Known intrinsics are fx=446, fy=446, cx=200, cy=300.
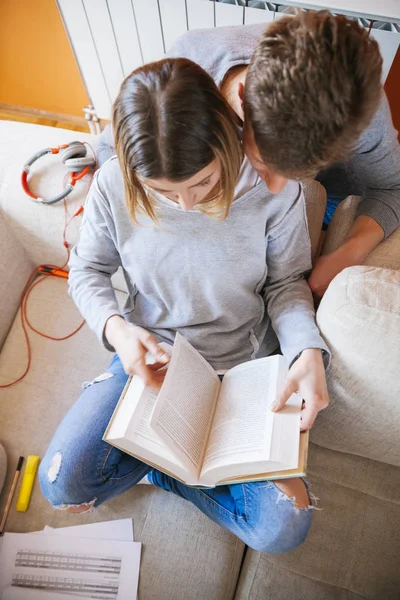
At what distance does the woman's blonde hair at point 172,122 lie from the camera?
539 mm

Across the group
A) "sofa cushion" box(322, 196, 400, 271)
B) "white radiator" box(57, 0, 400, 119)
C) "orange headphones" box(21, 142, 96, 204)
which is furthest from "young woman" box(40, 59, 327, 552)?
"white radiator" box(57, 0, 400, 119)

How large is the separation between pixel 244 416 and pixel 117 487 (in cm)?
33

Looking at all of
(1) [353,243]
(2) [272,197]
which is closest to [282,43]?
(2) [272,197]

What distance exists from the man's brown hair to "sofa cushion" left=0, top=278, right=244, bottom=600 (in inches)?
29.6

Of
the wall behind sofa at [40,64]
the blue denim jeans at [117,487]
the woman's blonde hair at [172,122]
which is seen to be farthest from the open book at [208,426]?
the wall behind sofa at [40,64]

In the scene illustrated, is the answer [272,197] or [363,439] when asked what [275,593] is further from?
[272,197]

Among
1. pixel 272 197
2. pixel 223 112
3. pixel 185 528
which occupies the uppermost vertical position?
pixel 223 112

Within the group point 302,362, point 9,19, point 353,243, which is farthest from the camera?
point 9,19

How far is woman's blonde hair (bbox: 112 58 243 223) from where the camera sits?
1.77 feet

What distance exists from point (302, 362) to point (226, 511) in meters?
0.34

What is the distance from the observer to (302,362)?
766 mm

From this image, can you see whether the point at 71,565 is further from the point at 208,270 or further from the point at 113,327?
the point at 208,270

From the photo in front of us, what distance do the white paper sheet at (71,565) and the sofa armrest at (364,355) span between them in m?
0.49

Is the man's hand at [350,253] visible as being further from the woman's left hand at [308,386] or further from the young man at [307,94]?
the young man at [307,94]
